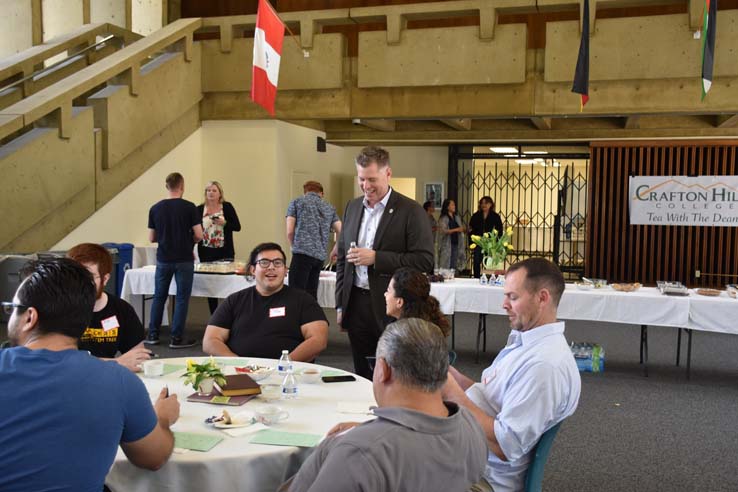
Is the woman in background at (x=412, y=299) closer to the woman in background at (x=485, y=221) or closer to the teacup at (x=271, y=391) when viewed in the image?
the teacup at (x=271, y=391)

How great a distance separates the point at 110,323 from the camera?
3.14 metres

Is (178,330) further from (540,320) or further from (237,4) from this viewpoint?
(237,4)

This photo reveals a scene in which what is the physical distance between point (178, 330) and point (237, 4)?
691cm

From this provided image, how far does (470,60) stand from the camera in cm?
801

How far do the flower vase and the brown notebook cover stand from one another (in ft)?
0.04

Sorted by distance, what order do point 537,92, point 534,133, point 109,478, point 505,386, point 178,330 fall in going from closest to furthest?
1. point 109,478
2. point 505,386
3. point 178,330
4. point 537,92
5. point 534,133

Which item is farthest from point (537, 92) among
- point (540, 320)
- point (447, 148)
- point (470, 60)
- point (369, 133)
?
point (540, 320)

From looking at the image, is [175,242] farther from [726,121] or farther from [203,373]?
[726,121]

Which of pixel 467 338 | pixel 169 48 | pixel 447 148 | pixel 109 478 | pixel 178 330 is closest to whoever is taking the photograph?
pixel 109 478

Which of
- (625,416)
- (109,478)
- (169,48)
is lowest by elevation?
(625,416)

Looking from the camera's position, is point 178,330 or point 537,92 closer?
point 178,330

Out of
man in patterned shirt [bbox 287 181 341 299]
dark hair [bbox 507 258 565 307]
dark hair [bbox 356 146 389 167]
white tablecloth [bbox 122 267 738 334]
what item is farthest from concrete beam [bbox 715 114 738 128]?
dark hair [bbox 507 258 565 307]

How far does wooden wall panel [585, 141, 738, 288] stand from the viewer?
10.7m

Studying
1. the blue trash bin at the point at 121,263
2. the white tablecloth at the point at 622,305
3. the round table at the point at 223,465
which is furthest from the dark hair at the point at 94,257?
the blue trash bin at the point at 121,263
